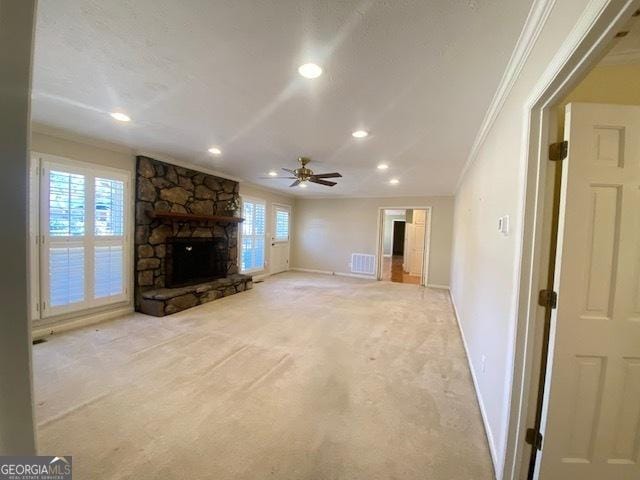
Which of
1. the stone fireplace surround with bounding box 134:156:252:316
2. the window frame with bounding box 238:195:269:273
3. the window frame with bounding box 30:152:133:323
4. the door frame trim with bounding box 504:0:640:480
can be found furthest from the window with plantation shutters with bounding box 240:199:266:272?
the door frame trim with bounding box 504:0:640:480

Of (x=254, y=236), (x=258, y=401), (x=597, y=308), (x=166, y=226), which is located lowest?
(x=258, y=401)

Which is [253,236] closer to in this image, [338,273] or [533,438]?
[338,273]

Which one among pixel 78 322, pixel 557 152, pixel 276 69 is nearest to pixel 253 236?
pixel 78 322

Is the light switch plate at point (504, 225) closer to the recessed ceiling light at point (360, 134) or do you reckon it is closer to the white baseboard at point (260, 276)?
the recessed ceiling light at point (360, 134)

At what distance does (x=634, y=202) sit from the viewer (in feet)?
4.19

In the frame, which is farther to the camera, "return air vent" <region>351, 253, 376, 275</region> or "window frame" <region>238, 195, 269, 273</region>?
"return air vent" <region>351, 253, 376, 275</region>

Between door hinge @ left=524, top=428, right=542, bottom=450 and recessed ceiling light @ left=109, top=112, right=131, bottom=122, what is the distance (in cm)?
385

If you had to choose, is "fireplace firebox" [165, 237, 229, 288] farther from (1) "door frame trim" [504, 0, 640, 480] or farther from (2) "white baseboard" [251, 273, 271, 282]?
(1) "door frame trim" [504, 0, 640, 480]

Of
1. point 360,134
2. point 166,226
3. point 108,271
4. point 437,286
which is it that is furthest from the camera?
point 437,286

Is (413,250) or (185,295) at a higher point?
(413,250)

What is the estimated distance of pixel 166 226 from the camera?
14.3 feet

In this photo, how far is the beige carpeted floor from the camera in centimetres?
155

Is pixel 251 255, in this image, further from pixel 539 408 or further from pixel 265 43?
pixel 539 408

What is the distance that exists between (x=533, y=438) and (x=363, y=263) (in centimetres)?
613
